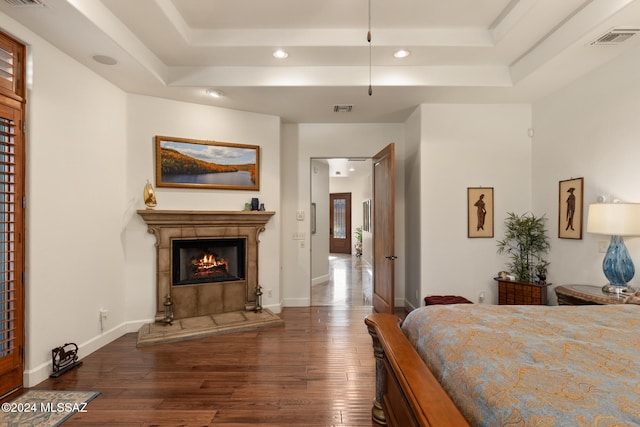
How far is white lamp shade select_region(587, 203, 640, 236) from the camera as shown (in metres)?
2.69

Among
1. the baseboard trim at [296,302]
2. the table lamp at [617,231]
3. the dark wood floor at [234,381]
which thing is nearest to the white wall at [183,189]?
the baseboard trim at [296,302]

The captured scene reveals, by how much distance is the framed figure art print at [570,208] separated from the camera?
3484mm

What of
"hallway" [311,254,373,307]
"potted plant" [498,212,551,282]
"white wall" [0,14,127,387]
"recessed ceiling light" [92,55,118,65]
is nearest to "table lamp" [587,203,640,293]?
"potted plant" [498,212,551,282]

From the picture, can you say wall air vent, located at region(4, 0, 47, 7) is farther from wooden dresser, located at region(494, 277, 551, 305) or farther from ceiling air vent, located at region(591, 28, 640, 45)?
wooden dresser, located at region(494, 277, 551, 305)

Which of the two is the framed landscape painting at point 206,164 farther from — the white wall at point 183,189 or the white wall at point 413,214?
the white wall at point 413,214

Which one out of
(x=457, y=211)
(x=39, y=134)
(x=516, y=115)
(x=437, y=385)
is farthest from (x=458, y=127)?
(x=39, y=134)

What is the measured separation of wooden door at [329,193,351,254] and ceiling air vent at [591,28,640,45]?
992 cm

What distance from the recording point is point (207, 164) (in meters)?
4.33

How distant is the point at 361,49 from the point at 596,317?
116 inches

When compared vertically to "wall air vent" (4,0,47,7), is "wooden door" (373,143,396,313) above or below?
below

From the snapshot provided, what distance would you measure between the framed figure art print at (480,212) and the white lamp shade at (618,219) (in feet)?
4.67

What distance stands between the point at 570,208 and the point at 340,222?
376 inches

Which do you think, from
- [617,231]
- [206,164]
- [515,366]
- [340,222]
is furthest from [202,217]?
[340,222]

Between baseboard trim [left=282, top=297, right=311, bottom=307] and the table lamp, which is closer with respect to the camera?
the table lamp
